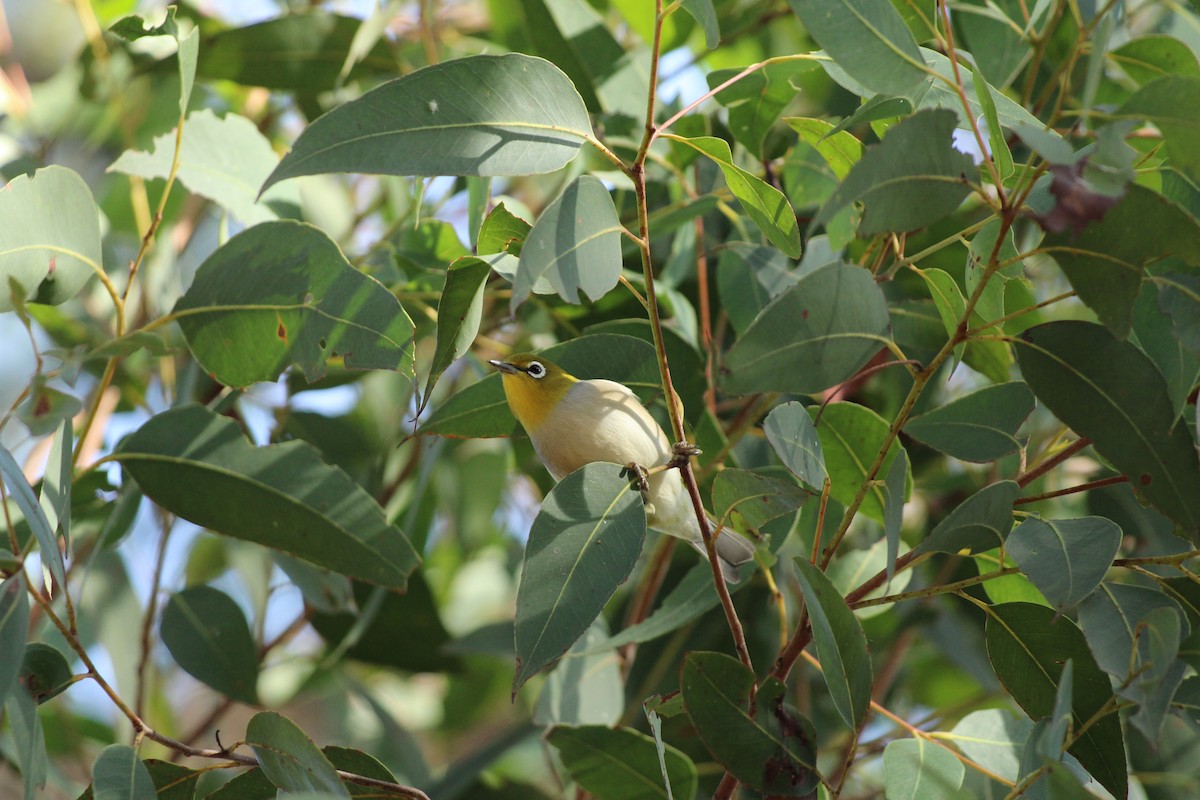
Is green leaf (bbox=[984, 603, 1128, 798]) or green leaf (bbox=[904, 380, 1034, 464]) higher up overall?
green leaf (bbox=[904, 380, 1034, 464])

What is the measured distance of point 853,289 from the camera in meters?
1.21

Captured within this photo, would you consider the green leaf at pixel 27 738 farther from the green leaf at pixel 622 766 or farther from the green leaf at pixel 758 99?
the green leaf at pixel 758 99

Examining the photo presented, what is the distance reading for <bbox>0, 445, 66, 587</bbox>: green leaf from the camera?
123 centimetres

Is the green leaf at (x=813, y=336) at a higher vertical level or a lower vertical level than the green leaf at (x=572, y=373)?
higher

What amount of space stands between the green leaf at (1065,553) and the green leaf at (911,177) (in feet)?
1.25

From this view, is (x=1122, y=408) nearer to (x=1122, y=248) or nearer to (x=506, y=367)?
(x=1122, y=248)

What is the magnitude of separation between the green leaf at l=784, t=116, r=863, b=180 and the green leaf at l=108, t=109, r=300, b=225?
39.5 inches

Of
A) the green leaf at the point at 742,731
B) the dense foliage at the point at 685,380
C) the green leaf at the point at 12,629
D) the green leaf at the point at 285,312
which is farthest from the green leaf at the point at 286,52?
the green leaf at the point at 742,731

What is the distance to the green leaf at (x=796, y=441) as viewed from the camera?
127cm

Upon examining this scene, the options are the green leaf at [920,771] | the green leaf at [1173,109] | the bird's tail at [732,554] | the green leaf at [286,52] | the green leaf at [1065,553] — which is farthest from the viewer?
the green leaf at [286,52]

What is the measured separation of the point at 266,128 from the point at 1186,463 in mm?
2839

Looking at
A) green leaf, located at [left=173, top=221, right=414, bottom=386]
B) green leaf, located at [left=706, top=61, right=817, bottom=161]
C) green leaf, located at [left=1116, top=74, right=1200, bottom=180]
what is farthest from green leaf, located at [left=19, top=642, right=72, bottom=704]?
green leaf, located at [left=1116, top=74, right=1200, bottom=180]

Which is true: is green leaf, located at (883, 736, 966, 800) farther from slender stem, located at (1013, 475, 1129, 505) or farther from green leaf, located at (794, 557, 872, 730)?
slender stem, located at (1013, 475, 1129, 505)

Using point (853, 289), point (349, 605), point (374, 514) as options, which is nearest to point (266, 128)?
point (349, 605)
